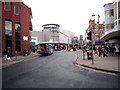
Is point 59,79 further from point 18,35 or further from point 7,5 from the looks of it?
point 7,5

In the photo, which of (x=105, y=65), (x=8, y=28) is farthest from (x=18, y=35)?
(x=105, y=65)

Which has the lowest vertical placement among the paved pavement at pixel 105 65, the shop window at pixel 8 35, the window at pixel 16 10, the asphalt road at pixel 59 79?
the asphalt road at pixel 59 79

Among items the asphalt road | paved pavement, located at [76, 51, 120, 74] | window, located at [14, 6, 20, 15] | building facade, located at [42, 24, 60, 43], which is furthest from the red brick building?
building facade, located at [42, 24, 60, 43]

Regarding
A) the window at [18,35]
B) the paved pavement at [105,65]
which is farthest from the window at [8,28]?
the paved pavement at [105,65]

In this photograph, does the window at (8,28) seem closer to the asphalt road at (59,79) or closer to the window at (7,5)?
the window at (7,5)

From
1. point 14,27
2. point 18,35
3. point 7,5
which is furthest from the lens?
point 18,35

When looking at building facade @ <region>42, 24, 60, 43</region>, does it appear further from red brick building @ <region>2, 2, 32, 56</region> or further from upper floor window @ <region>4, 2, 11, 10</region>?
upper floor window @ <region>4, 2, 11, 10</region>

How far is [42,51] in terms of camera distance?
2536 cm

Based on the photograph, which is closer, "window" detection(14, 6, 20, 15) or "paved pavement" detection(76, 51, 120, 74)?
"paved pavement" detection(76, 51, 120, 74)

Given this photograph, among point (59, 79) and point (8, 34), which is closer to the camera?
point (59, 79)

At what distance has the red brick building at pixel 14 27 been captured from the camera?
826 inches

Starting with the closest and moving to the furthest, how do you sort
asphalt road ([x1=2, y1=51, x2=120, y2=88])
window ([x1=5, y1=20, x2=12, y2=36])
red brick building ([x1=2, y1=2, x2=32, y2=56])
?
1. asphalt road ([x1=2, y1=51, x2=120, y2=88])
2. red brick building ([x1=2, y1=2, x2=32, y2=56])
3. window ([x1=5, y1=20, x2=12, y2=36])

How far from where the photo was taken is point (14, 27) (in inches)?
903

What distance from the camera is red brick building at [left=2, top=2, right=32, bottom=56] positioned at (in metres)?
21.0
